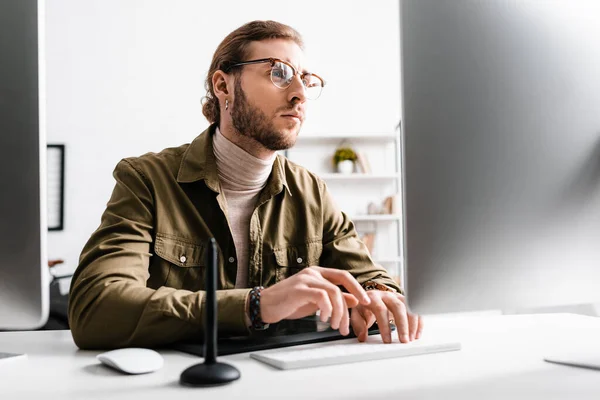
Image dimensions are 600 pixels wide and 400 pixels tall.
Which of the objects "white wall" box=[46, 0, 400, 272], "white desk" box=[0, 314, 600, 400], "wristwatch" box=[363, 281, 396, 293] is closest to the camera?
"white desk" box=[0, 314, 600, 400]

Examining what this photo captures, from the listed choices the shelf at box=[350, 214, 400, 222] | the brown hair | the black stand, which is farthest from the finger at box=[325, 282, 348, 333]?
the shelf at box=[350, 214, 400, 222]

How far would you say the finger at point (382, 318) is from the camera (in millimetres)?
983

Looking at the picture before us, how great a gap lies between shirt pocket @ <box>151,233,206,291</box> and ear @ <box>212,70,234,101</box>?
0.54m

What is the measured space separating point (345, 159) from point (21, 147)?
3723mm

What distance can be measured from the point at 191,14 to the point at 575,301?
4.37 metres

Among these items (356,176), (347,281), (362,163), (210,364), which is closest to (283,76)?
(347,281)

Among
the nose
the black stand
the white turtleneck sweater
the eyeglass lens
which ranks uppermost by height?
the eyeglass lens

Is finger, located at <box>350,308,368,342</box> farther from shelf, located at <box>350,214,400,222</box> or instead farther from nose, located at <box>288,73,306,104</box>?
shelf, located at <box>350,214,400,222</box>

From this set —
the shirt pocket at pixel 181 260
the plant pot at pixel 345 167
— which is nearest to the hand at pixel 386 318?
the shirt pocket at pixel 181 260

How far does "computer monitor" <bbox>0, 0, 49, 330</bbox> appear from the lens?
701 millimetres

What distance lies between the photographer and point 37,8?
0.70m

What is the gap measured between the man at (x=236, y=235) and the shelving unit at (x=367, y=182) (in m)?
2.66

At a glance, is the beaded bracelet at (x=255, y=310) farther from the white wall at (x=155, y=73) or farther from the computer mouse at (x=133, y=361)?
the white wall at (x=155, y=73)

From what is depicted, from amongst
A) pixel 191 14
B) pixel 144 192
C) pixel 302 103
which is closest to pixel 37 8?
pixel 144 192
